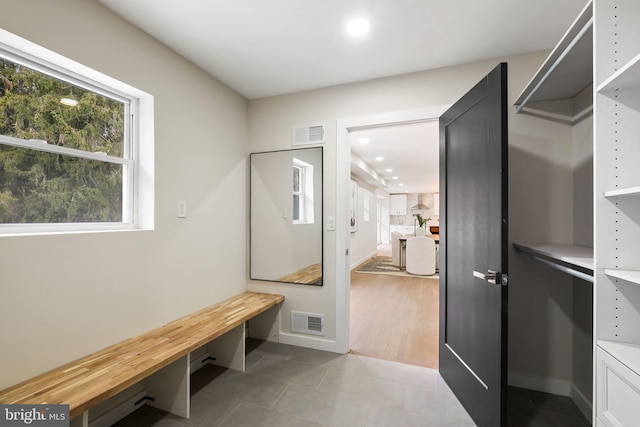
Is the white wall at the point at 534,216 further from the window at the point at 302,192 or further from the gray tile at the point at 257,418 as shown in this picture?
the gray tile at the point at 257,418

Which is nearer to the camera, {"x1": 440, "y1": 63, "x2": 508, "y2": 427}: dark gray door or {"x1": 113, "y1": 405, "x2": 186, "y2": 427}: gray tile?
{"x1": 440, "y1": 63, "x2": 508, "y2": 427}: dark gray door

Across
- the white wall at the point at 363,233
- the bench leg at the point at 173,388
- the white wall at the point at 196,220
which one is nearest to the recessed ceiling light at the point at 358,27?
the white wall at the point at 196,220

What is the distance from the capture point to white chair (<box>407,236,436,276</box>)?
20.0 feet

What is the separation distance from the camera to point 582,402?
1834mm

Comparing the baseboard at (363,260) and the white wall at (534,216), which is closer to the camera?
the white wall at (534,216)

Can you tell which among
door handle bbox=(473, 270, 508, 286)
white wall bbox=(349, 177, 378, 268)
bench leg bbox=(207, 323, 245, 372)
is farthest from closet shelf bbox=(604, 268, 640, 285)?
white wall bbox=(349, 177, 378, 268)

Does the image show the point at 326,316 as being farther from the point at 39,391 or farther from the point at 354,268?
the point at 354,268

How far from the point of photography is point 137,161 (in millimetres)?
1988

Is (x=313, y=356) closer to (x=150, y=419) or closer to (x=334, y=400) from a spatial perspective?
(x=334, y=400)

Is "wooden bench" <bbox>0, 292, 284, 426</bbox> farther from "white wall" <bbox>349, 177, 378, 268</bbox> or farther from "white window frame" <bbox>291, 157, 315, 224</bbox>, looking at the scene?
"white wall" <bbox>349, 177, 378, 268</bbox>

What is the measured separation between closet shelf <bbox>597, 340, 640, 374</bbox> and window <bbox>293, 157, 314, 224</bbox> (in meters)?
2.10

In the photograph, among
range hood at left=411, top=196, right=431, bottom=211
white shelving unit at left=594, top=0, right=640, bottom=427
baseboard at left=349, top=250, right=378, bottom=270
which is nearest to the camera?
→ white shelving unit at left=594, top=0, right=640, bottom=427

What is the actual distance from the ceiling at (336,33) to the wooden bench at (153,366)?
6.67 ft

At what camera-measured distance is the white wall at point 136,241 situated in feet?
4.37
